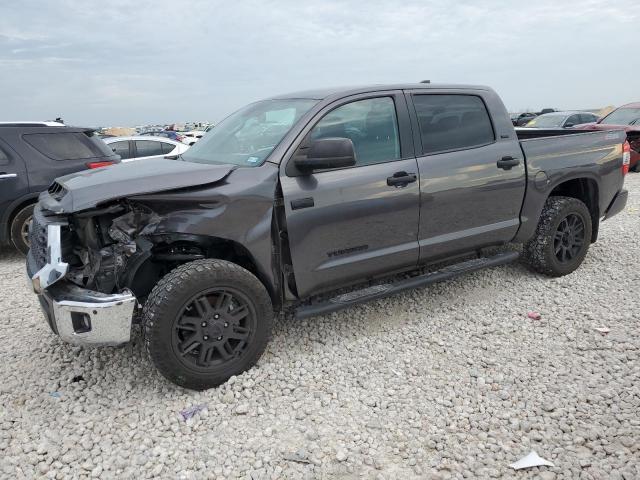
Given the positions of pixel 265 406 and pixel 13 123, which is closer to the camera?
pixel 265 406

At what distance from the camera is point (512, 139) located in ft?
14.2

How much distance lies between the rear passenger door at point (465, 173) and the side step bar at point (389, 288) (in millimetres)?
149

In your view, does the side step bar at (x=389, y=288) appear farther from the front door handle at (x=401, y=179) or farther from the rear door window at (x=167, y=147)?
the rear door window at (x=167, y=147)

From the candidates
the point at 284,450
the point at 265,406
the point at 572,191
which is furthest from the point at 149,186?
the point at 572,191

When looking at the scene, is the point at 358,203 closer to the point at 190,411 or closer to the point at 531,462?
the point at 190,411

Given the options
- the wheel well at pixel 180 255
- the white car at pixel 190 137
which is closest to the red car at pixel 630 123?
the white car at pixel 190 137

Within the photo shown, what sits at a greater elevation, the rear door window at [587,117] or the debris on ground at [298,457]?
the rear door window at [587,117]

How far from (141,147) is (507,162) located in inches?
302

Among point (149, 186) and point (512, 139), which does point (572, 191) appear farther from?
point (149, 186)

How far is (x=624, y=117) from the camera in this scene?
40.0 feet

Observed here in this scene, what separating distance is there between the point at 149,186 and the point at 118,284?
0.68 metres

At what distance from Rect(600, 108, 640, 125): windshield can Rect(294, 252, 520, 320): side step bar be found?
9.85 m

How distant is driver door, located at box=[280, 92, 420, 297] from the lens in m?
3.29

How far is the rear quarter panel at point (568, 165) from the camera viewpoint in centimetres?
441
